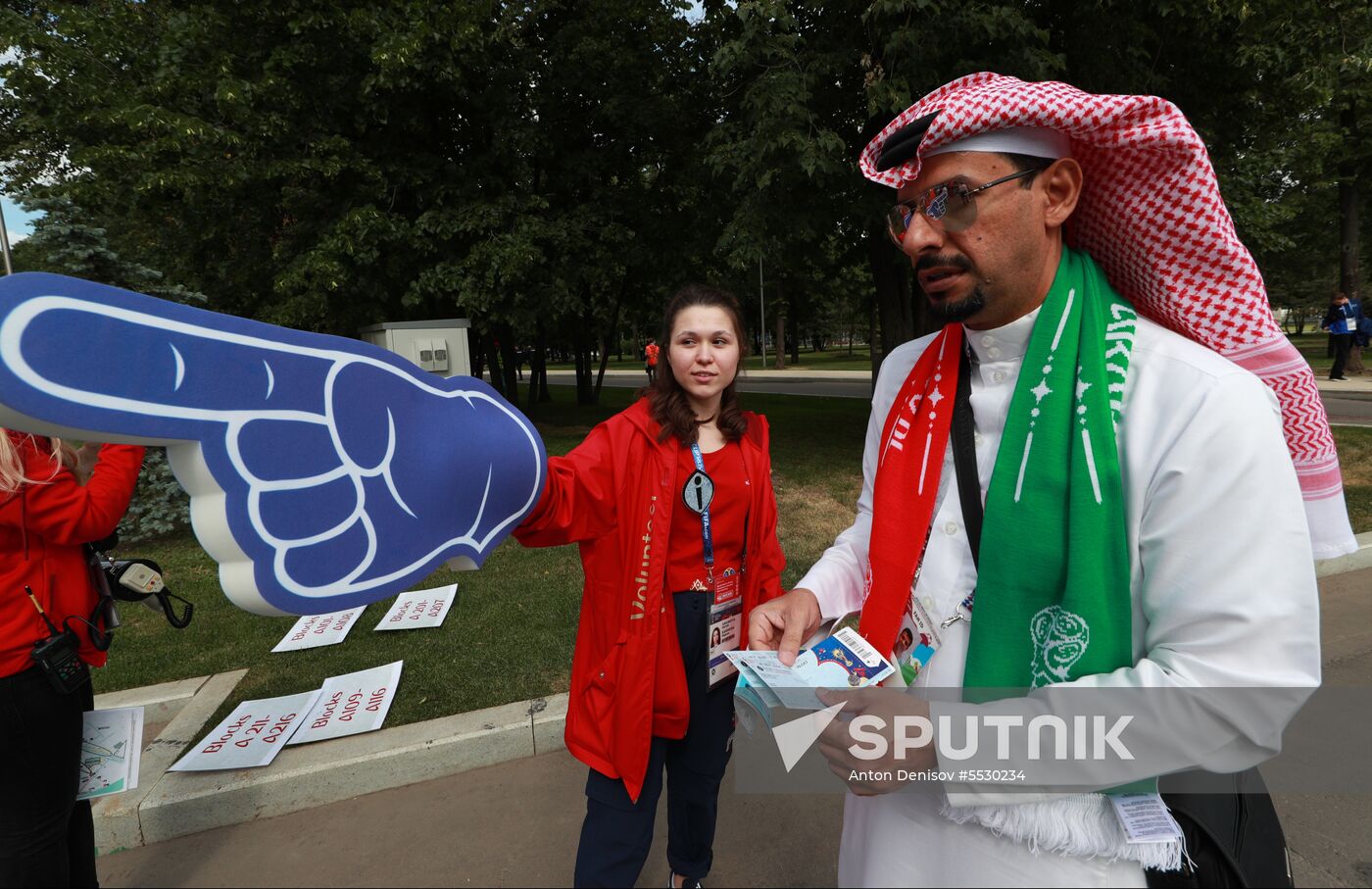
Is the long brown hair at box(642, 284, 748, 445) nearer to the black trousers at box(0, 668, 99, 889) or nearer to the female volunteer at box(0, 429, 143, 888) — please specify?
the female volunteer at box(0, 429, 143, 888)

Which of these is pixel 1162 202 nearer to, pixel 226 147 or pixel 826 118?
pixel 826 118

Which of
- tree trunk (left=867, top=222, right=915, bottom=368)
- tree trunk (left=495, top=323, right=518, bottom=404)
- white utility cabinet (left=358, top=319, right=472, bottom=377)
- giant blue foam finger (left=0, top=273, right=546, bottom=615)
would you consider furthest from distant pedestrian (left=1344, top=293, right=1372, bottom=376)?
giant blue foam finger (left=0, top=273, right=546, bottom=615)

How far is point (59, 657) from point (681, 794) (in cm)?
192

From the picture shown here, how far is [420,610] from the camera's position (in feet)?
16.2

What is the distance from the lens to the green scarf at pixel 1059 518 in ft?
3.65

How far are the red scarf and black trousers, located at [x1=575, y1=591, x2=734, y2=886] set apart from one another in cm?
91

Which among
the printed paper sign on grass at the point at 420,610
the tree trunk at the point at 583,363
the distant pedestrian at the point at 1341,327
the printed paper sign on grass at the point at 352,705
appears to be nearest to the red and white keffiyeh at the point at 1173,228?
the printed paper sign on grass at the point at 352,705

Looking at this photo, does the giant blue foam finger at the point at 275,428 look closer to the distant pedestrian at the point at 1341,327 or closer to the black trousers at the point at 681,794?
the black trousers at the point at 681,794

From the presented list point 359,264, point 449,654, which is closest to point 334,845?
point 449,654

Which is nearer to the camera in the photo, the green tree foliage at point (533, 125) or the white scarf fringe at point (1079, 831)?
the white scarf fringe at point (1079, 831)

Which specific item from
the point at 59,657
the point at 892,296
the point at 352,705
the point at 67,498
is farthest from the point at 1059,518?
the point at 892,296

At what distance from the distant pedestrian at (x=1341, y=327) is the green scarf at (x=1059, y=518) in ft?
64.4

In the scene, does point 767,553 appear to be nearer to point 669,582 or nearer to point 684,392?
point 669,582

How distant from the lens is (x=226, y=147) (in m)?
8.74
